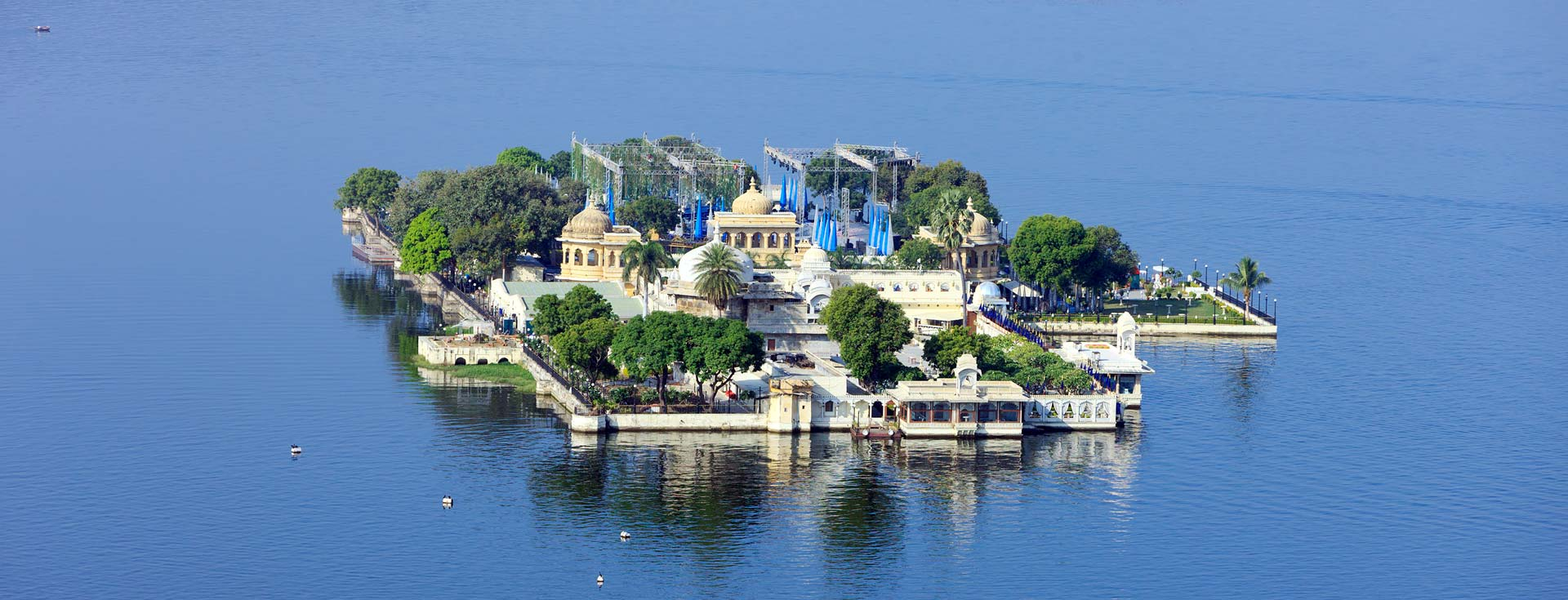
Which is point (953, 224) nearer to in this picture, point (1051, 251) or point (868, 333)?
point (1051, 251)

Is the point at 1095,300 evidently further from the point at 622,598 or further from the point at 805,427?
the point at 622,598

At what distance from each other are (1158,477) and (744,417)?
853 inches

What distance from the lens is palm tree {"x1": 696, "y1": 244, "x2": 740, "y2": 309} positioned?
497ft

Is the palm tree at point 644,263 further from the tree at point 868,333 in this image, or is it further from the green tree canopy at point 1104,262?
the green tree canopy at point 1104,262

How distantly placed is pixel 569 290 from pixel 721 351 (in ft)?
134

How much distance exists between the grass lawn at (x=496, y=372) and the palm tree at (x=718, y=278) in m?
11.2

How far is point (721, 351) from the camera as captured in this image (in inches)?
5276

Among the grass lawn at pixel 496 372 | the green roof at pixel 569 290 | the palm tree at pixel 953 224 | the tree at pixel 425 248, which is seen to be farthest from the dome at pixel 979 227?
the grass lawn at pixel 496 372

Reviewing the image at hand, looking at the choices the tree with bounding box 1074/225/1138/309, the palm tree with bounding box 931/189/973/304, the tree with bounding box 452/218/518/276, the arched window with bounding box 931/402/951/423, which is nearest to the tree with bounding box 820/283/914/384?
the arched window with bounding box 931/402/951/423

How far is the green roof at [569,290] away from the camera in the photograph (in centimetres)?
16300

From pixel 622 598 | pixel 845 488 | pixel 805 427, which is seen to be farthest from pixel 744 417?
pixel 622 598

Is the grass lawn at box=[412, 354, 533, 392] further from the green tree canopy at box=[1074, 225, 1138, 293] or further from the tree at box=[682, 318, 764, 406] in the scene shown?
the green tree canopy at box=[1074, 225, 1138, 293]

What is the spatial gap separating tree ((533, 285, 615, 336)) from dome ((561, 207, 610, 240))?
38494 mm

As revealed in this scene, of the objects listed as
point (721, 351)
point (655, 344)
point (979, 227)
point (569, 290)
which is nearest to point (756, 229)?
point (979, 227)
